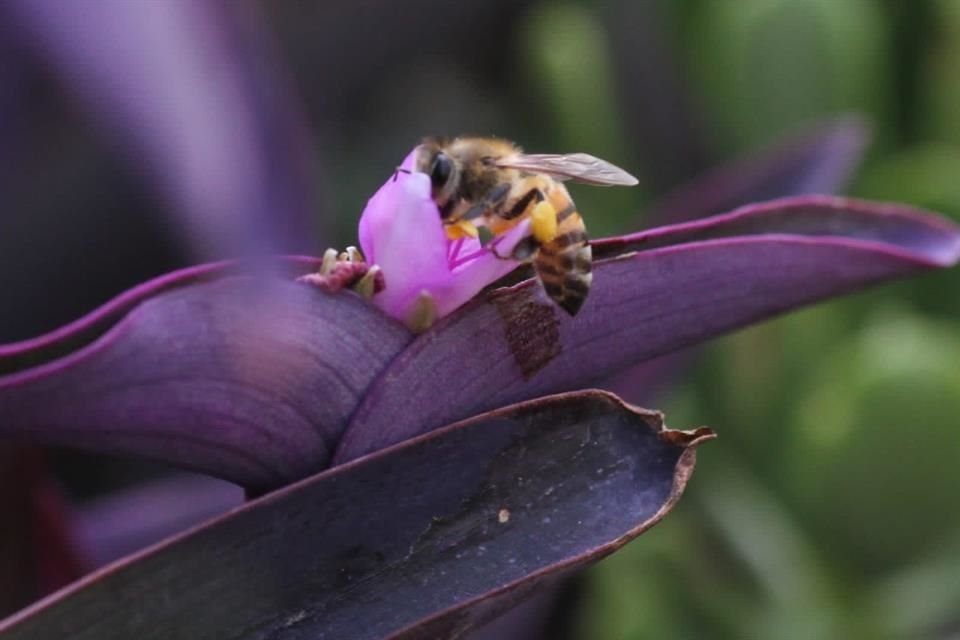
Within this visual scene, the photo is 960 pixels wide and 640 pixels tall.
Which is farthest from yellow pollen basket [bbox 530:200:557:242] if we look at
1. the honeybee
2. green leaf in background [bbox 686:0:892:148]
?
green leaf in background [bbox 686:0:892:148]

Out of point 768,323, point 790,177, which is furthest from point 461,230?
point 768,323

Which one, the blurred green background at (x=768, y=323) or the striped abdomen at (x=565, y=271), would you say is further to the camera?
the blurred green background at (x=768, y=323)

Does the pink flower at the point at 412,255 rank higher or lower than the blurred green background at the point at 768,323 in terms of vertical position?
higher

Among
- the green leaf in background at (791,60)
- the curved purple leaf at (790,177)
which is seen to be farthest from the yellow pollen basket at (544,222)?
the green leaf in background at (791,60)

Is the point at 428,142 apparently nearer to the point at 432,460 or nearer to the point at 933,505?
the point at 432,460

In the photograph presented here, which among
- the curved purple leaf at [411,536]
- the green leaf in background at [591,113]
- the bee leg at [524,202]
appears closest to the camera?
the curved purple leaf at [411,536]

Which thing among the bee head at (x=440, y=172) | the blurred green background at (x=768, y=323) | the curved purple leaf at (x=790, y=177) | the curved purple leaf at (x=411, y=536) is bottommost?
the blurred green background at (x=768, y=323)

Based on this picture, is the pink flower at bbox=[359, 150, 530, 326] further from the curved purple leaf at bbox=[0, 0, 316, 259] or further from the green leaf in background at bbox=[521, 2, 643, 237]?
the green leaf in background at bbox=[521, 2, 643, 237]

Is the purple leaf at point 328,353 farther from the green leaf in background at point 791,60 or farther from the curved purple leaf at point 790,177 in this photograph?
the green leaf in background at point 791,60
